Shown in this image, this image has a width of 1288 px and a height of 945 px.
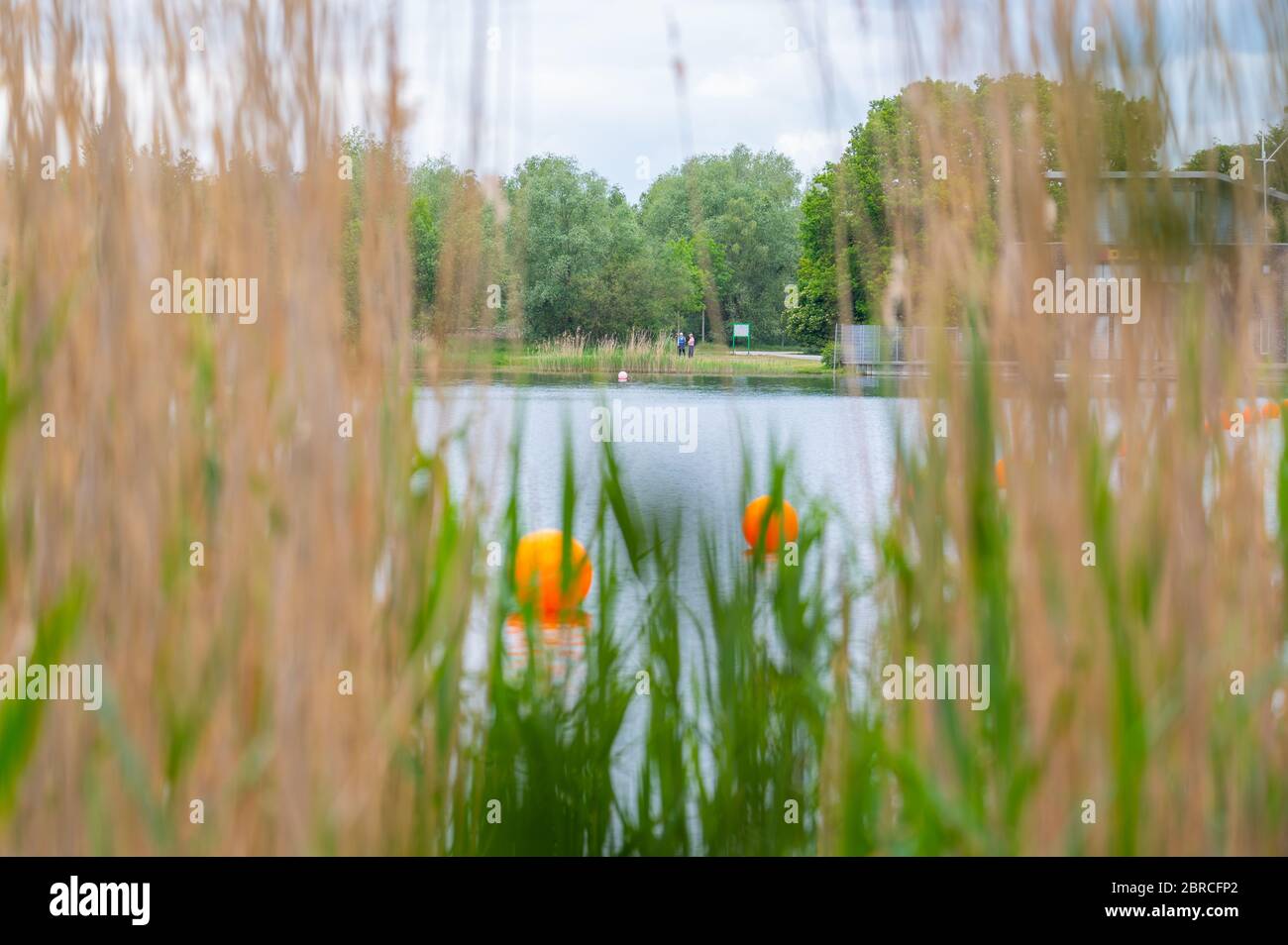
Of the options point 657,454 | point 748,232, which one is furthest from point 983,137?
point 748,232

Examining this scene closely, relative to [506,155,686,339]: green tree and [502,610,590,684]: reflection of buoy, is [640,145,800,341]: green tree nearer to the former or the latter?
[506,155,686,339]: green tree

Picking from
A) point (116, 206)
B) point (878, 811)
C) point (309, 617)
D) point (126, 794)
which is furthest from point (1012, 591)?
point (116, 206)

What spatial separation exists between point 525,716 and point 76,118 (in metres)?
0.73

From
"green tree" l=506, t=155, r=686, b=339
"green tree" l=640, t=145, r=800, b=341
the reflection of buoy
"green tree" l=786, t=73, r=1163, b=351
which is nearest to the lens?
"green tree" l=786, t=73, r=1163, b=351

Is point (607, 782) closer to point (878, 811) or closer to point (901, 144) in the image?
point (878, 811)

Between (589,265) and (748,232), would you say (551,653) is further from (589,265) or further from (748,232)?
(589,265)

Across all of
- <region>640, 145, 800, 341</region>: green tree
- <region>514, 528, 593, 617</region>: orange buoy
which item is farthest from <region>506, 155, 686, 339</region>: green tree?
<region>514, 528, 593, 617</region>: orange buoy

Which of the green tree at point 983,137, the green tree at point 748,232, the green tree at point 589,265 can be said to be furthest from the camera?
the green tree at point 748,232

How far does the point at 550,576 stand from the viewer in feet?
7.19

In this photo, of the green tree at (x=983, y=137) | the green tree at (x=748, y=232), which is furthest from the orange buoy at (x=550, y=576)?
the green tree at (x=748, y=232)

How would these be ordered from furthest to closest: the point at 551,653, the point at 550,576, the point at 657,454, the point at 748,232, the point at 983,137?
the point at 748,232
the point at 550,576
the point at 657,454
the point at 551,653
the point at 983,137

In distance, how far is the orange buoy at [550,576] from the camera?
1.46 m

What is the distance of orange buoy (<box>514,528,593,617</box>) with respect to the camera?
1465mm

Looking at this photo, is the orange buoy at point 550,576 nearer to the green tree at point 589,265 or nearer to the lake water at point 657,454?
the lake water at point 657,454
